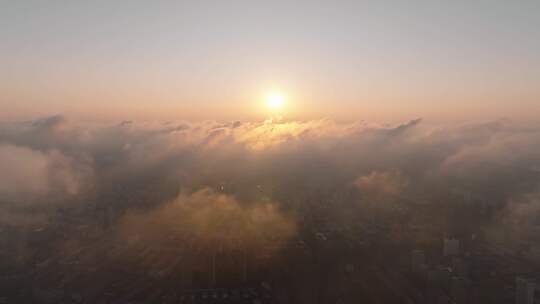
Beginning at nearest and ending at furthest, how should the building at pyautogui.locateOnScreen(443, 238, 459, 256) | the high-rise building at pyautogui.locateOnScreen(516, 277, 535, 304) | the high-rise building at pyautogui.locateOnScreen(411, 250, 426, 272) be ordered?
the high-rise building at pyautogui.locateOnScreen(516, 277, 535, 304) → the high-rise building at pyautogui.locateOnScreen(411, 250, 426, 272) → the building at pyautogui.locateOnScreen(443, 238, 459, 256)

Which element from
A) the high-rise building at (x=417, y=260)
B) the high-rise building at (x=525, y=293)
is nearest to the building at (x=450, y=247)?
the high-rise building at (x=417, y=260)

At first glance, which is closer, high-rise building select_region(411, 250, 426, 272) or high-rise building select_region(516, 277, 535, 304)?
high-rise building select_region(516, 277, 535, 304)

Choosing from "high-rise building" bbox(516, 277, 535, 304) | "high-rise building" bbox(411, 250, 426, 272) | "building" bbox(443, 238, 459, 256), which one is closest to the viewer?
"high-rise building" bbox(516, 277, 535, 304)

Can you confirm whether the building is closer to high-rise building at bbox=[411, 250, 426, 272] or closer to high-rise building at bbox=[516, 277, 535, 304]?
high-rise building at bbox=[411, 250, 426, 272]

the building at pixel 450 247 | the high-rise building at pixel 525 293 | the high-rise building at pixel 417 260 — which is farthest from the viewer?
the building at pixel 450 247

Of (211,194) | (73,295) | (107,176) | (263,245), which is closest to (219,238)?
(263,245)

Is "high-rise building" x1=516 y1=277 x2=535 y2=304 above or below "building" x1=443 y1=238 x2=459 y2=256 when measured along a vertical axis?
below

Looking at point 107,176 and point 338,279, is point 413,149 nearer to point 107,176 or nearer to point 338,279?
point 107,176

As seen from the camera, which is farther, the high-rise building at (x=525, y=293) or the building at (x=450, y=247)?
the building at (x=450, y=247)

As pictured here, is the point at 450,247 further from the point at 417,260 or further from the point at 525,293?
the point at 525,293

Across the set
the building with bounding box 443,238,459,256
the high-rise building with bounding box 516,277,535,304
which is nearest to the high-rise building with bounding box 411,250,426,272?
the building with bounding box 443,238,459,256

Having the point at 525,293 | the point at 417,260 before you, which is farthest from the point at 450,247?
the point at 525,293

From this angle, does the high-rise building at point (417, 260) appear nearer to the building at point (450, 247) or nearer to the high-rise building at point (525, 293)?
the building at point (450, 247)
